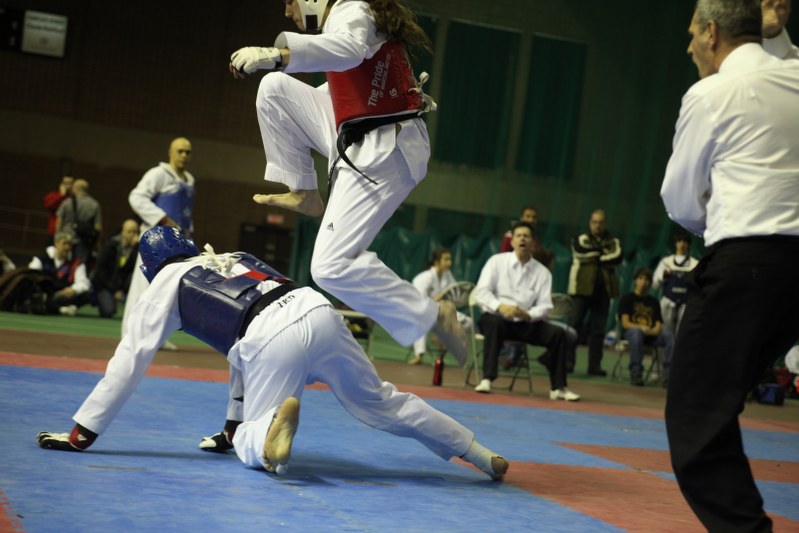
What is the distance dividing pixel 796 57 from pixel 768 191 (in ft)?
2.31

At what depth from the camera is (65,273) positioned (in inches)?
452

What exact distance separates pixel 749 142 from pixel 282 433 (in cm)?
191

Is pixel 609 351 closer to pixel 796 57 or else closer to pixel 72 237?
pixel 72 237

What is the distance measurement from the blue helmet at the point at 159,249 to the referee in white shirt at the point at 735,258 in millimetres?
2262

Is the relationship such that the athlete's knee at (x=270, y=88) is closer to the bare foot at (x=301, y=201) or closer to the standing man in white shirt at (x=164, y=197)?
the bare foot at (x=301, y=201)

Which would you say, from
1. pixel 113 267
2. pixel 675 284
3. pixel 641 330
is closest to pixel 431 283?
pixel 641 330

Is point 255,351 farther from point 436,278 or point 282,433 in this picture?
point 436,278

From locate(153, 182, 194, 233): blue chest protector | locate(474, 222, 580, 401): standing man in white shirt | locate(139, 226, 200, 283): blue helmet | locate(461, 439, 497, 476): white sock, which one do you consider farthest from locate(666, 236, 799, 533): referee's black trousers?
locate(153, 182, 194, 233): blue chest protector

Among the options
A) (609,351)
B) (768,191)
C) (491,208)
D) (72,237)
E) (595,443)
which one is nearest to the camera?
(768,191)

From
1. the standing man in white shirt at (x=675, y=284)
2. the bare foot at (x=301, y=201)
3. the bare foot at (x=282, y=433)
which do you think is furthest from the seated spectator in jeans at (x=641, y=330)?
the bare foot at (x=282, y=433)

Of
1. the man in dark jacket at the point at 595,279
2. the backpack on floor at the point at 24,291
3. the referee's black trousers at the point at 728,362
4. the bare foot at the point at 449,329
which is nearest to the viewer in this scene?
the referee's black trousers at the point at 728,362

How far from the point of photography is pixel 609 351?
Result: 1487 cm

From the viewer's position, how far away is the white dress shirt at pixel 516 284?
27.2ft

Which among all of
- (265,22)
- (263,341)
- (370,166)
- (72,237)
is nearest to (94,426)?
(263,341)
